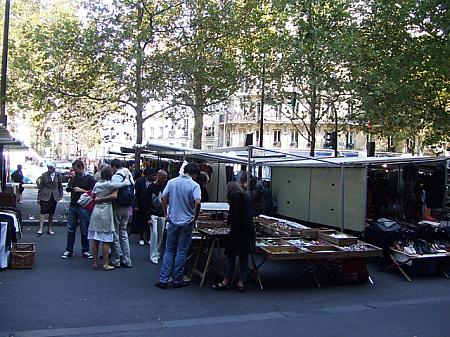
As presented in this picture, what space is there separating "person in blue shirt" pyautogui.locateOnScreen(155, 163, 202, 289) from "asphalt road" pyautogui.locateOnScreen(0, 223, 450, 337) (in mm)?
252

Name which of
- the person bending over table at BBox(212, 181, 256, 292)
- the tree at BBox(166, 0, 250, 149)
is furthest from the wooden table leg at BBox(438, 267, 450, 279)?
the tree at BBox(166, 0, 250, 149)

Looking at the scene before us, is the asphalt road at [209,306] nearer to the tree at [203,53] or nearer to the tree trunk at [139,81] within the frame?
the tree trunk at [139,81]

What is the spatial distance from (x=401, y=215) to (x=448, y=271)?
3.80 meters

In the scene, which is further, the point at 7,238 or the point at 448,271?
the point at 448,271

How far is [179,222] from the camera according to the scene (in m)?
7.46

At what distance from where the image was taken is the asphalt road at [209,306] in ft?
18.8

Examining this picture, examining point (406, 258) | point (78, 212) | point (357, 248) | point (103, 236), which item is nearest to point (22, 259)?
point (103, 236)

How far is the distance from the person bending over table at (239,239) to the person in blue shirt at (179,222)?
0.52 m

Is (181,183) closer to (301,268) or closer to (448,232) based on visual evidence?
(301,268)

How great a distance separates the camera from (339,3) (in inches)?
751

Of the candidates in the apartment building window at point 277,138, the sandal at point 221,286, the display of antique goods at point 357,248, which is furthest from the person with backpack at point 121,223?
the apartment building window at point 277,138

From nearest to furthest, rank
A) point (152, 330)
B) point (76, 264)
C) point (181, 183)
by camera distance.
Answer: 1. point (152, 330)
2. point (181, 183)
3. point (76, 264)

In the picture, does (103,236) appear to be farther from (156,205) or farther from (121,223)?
(156,205)

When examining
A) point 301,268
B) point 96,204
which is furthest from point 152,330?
point 301,268
